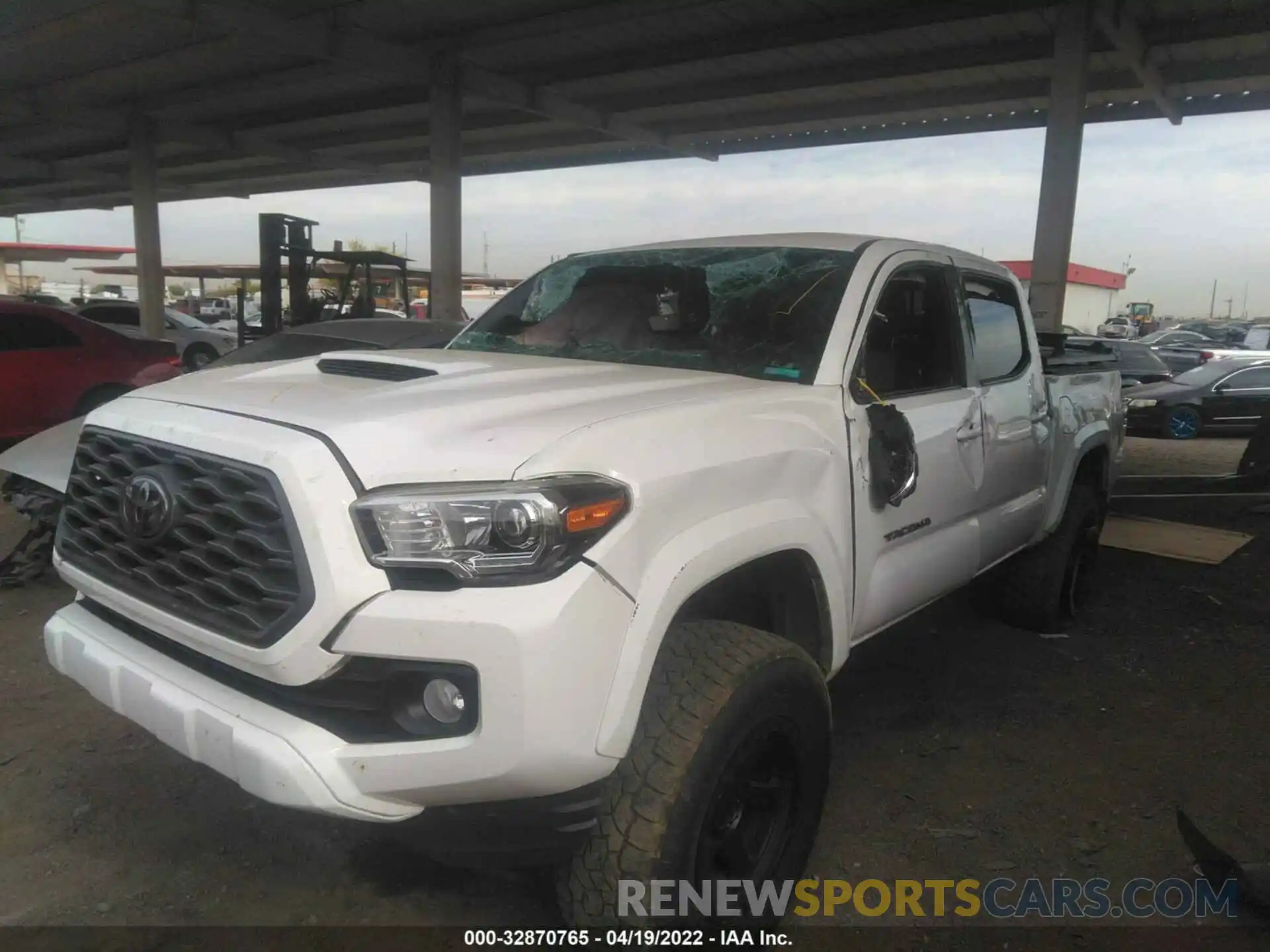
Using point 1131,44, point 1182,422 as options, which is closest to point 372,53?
point 1131,44

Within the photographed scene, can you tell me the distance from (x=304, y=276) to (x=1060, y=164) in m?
11.1

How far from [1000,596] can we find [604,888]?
11.1 feet

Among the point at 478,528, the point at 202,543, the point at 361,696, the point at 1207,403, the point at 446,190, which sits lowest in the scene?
the point at 1207,403

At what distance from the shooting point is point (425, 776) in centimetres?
177

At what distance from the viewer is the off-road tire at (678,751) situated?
6.25ft

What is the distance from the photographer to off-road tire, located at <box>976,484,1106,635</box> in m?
4.50

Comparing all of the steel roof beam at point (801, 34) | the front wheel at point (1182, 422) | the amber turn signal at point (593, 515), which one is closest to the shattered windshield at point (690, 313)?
the amber turn signal at point (593, 515)

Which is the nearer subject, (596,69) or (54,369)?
(54,369)

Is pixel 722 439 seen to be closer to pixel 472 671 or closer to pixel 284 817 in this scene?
pixel 472 671

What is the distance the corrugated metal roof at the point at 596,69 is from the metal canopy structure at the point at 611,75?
0.05 metres

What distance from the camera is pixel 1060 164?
1372cm

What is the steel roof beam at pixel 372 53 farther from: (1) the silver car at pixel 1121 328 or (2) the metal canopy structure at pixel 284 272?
(1) the silver car at pixel 1121 328

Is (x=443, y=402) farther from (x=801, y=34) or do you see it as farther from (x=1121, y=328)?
(x=1121, y=328)

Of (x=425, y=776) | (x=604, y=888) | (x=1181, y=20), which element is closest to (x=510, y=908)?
(x=604, y=888)
